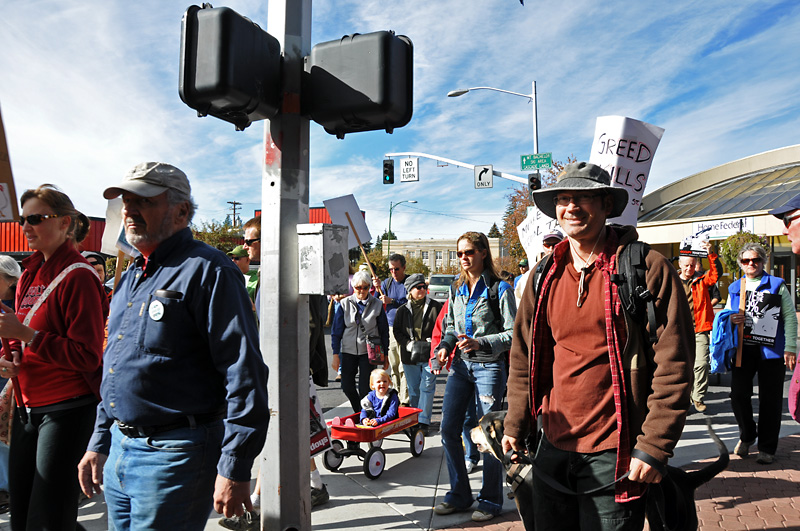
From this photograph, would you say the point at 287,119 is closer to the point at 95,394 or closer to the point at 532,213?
the point at 95,394

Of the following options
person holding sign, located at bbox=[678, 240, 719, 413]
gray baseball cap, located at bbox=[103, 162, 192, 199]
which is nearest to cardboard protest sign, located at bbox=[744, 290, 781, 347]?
person holding sign, located at bbox=[678, 240, 719, 413]

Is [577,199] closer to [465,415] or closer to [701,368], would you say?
[465,415]

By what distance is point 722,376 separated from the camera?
406 inches

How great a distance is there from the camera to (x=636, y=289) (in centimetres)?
226

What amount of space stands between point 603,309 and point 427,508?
108 inches

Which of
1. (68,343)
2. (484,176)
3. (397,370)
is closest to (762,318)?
(397,370)

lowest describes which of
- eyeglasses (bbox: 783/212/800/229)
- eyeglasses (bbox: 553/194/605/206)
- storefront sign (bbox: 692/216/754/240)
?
eyeglasses (bbox: 783/212/800/229)

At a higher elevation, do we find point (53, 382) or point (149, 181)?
point (149, 181)

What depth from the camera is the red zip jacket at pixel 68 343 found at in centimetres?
276

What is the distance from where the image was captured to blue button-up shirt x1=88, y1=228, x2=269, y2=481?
206 centimetres

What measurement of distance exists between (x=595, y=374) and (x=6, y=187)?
5551 millimetres

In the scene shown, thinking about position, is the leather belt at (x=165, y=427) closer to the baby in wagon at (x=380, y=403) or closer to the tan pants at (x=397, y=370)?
the baby in wagon at (x=380, y=403)

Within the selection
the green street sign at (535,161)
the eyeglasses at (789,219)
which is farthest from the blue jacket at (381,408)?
the green street sign at (535,161)

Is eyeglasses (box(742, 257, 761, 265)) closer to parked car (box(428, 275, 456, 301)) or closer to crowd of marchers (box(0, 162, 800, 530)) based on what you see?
crowd of marchers (box(0, 162, 800, 530))
